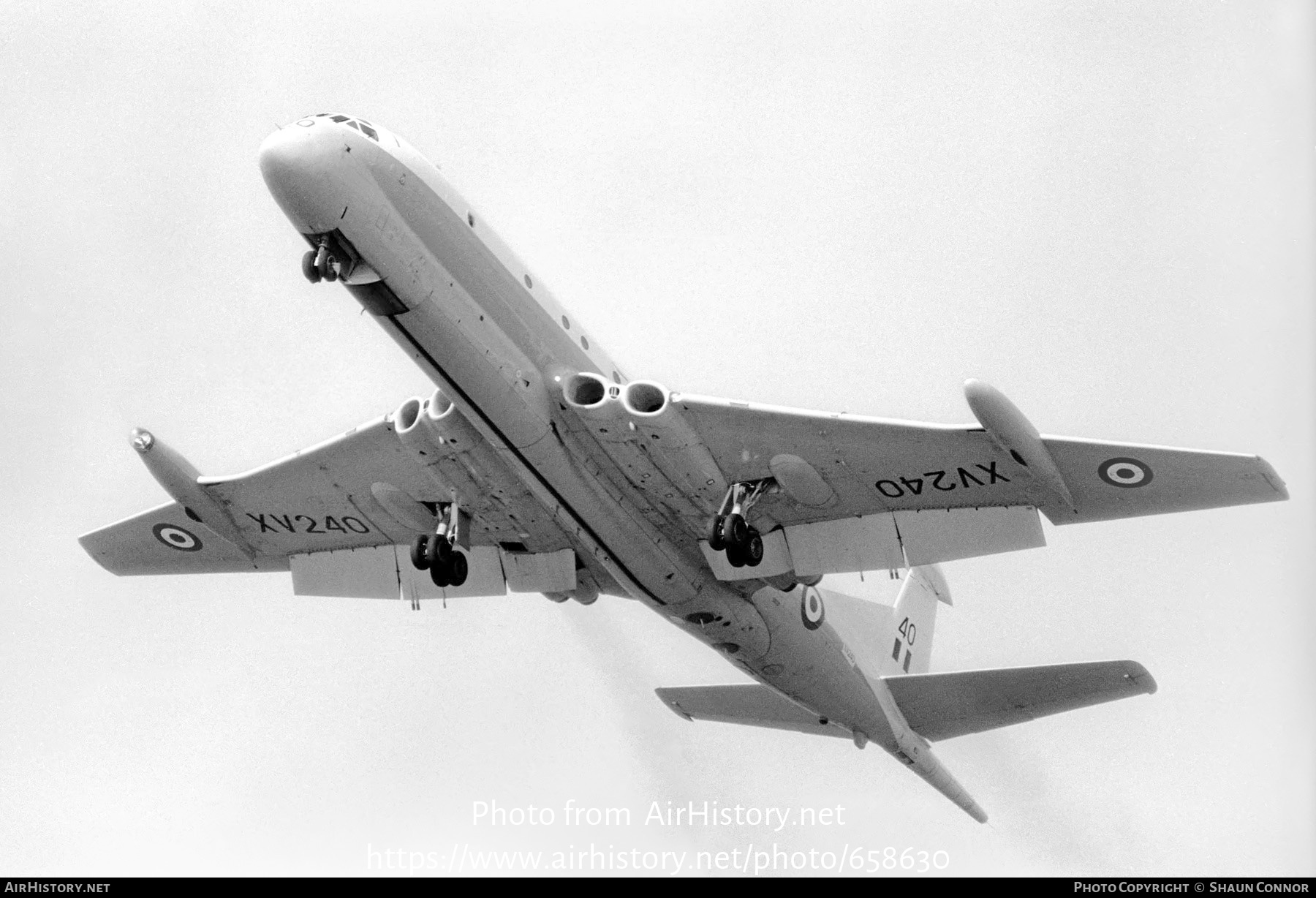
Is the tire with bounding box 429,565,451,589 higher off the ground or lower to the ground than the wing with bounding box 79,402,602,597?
lower

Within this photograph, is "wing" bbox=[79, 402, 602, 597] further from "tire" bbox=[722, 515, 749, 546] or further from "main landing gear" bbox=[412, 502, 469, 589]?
"tire" bbox=[722, 515, 749, 546]

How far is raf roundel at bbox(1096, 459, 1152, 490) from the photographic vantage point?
72.1 ft

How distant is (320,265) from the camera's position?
66.6 feet

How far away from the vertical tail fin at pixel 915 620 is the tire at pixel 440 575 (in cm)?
1048

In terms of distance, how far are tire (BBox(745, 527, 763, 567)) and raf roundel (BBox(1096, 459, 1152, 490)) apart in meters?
4.51

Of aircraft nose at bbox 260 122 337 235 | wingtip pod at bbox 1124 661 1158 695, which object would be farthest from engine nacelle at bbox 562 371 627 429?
wingtip pod at bbox 1124 661 1158 695

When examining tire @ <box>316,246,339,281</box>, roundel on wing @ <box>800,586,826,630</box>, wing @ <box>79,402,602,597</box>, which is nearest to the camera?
tire @ <box>316,246,339,281</box>

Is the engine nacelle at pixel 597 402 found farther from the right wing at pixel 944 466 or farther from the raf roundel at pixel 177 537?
the raf roundel at pixel 177 537

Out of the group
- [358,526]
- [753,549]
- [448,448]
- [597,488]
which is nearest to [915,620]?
[753,549]

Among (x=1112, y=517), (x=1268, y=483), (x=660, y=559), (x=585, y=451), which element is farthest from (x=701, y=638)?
(x=1268, y=483)

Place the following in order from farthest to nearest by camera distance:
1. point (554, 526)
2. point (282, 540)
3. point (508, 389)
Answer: point (282, 540), point (554, 526), point (508, 389)

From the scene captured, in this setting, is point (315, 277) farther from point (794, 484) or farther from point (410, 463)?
point (794, 484)

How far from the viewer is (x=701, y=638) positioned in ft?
86.4

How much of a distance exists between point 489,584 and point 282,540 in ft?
11.7
